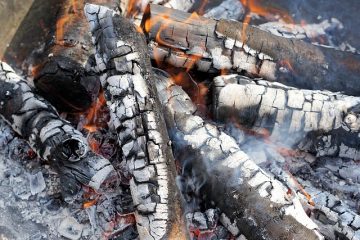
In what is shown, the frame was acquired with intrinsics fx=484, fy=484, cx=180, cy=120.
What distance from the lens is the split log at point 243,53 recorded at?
3.14 m

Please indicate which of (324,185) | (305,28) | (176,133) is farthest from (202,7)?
(324,185)

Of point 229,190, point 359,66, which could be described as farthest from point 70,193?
point 359,66

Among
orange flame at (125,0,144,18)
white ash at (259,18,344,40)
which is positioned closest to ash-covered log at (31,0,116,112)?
orange flame at (125,0,144,18)

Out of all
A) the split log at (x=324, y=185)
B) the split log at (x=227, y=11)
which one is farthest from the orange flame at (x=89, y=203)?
the split log at (x=227, y=11)

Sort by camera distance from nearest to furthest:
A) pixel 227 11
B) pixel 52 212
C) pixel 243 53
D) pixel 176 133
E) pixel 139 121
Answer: pixel 139 121, pixel 176 133, pixel 52 212, pixel 243 53, pixel 227 11

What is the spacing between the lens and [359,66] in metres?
3.49

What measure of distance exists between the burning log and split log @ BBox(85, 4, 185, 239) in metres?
0.56

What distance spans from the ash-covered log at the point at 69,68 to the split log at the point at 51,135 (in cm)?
12

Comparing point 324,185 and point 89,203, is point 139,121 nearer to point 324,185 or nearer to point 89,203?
point 89,203

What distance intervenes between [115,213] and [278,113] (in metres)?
1.22

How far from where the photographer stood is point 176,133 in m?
2.92

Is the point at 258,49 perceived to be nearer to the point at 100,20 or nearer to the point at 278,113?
the point at 278,113

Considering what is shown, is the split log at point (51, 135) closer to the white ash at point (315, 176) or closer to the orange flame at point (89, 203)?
the orange flame at point (89, 203)

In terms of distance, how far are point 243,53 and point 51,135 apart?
1376mm
